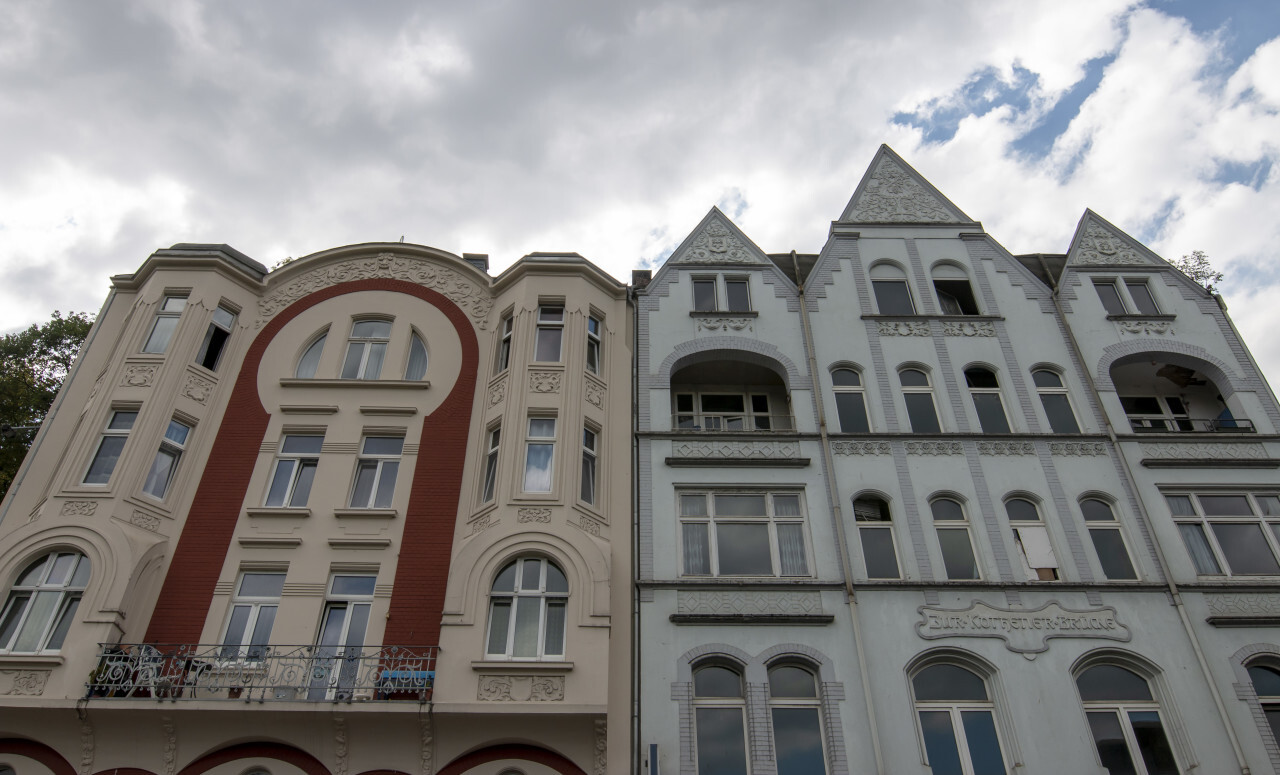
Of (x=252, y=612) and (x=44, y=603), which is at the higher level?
(x=252, y=612)

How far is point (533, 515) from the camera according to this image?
18.5m

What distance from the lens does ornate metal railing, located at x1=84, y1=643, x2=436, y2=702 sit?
15.8 metres

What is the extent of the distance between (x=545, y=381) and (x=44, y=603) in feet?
36.7

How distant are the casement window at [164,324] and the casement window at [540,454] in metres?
9.58

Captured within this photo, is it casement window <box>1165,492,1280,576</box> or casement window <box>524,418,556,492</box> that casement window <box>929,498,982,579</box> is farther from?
casement window <box>524,418,556,492</box>

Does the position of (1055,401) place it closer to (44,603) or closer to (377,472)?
(377,472)

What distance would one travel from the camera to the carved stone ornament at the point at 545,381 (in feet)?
68.3

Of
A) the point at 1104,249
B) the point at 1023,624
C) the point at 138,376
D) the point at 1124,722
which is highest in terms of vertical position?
the point at 1104,249

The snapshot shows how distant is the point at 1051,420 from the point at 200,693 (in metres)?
19.8

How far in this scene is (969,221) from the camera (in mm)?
25469

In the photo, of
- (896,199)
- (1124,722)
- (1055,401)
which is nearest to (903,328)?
(1055,401)

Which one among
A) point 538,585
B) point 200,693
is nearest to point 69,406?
point 200,693

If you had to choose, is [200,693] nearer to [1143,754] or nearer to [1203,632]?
[1143,754]

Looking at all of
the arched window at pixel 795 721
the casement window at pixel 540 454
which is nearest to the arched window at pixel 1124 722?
the arched window at pixel 795 721
